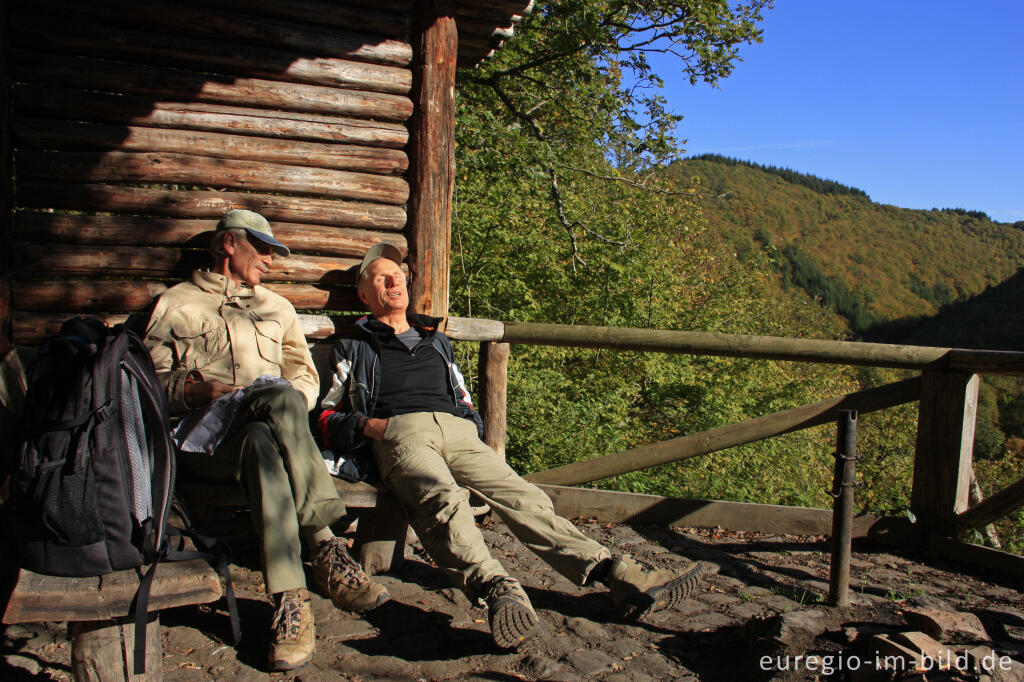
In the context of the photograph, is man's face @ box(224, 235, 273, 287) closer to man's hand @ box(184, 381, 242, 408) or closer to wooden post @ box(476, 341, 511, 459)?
man's hand @ box(184, 381, 242, 408)

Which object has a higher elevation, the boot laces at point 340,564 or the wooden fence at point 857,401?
the wooden fence at point 857,401

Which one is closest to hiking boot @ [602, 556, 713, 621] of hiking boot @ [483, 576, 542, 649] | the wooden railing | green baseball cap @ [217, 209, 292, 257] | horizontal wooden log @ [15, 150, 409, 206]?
hiking boot @ [483, 576, 542, 649]

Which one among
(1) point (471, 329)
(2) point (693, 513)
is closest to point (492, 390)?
(1) point (471, 329)

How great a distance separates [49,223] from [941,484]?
4.83m

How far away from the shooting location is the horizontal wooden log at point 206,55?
3572mm

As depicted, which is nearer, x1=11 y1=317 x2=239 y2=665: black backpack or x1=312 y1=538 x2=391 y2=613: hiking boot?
x1=11 y1=317 x2=239 y2=665: black backpack

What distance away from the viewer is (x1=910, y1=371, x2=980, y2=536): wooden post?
423 centimetres

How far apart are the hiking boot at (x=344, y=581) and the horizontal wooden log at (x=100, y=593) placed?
2.36 feet

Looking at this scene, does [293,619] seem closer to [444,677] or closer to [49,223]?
[444,677]

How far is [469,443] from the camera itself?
3.53m

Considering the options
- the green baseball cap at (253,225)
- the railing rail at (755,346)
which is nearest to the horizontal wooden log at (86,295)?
the green baseball cap at (253,225)

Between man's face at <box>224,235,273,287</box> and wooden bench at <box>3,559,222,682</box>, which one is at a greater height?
man's face at <box>224,235,273,287</box>

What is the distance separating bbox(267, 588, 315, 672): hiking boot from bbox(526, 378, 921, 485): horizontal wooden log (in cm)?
235

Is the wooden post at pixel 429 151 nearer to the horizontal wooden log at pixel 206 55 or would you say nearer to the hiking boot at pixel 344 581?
the horizontal wooden log at pixel 206 55
